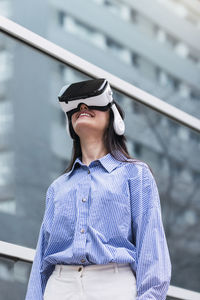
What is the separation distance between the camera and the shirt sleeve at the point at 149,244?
2.29 meters

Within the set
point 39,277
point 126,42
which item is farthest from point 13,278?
point 126,42

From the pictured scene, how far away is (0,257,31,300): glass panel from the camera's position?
3246mm

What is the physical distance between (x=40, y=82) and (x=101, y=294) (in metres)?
1.69

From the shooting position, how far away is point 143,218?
2432 mm

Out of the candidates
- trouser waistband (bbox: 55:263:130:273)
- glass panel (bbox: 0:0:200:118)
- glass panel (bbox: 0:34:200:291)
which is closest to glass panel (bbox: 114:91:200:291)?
glass panel (bbox: 0:34:200:291)

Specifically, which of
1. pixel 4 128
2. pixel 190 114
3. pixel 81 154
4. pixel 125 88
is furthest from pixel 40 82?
pixel 190 114

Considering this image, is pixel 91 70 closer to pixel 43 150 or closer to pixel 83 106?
pixel 43 150

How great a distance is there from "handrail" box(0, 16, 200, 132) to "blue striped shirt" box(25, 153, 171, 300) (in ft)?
4.25

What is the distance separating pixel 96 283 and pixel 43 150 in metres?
1.42

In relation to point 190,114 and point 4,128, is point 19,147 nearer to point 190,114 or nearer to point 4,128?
point 4,128

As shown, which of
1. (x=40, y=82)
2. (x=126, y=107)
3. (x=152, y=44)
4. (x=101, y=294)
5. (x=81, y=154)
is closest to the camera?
(x=101, y=294)

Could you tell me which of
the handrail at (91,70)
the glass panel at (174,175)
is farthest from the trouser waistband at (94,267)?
the glass panel at (174,175)

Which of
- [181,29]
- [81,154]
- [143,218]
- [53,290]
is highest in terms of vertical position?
[181,29]

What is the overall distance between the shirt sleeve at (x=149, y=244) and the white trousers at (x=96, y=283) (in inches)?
1.6
